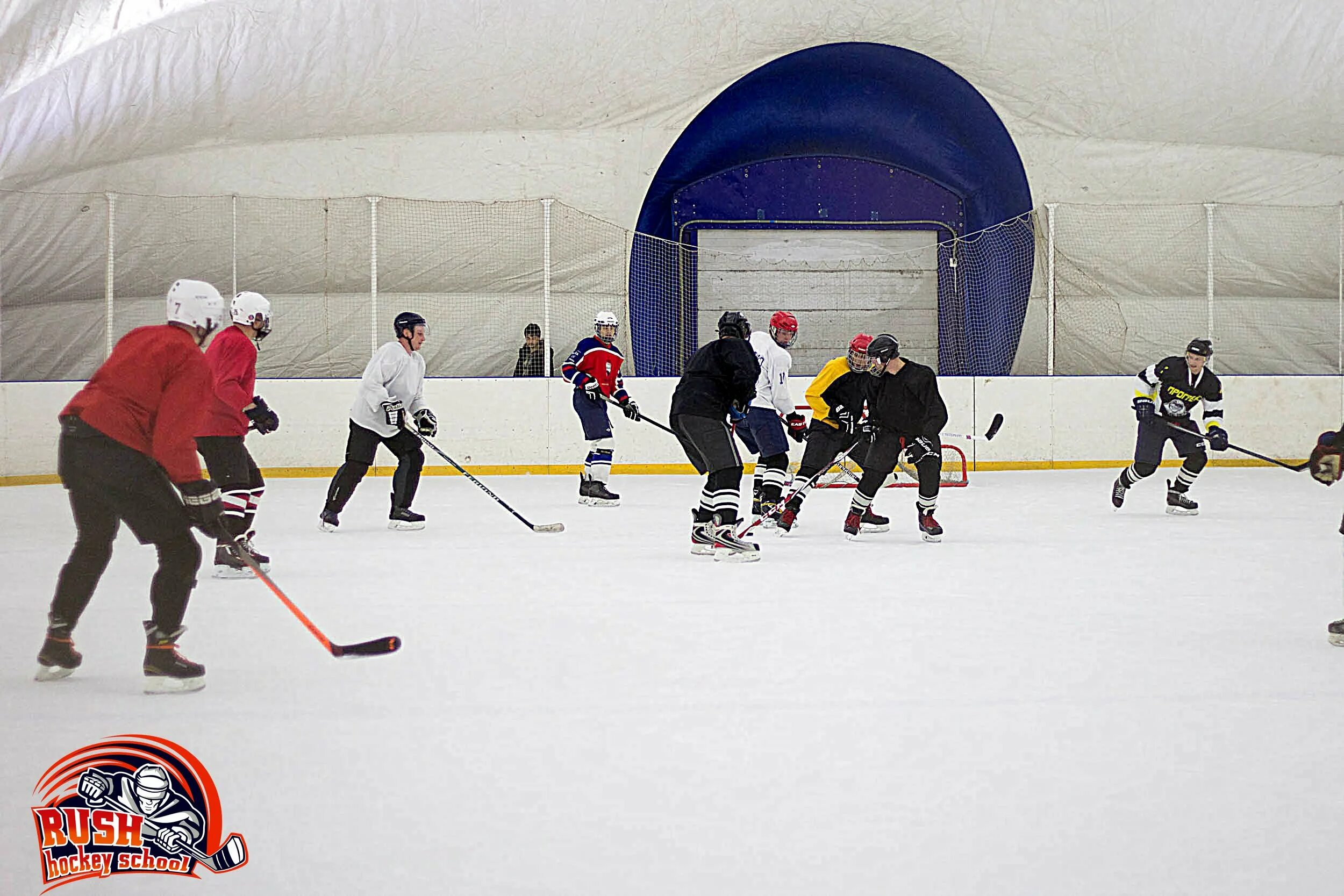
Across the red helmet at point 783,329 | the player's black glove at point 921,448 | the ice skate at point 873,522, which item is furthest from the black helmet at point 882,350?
the ice skate at point 873,522

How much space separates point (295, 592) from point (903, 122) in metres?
11.5

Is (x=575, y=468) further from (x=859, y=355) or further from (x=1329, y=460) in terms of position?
(x=1329, y=460)

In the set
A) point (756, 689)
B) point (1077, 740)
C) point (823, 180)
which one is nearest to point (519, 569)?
point (756, 689)

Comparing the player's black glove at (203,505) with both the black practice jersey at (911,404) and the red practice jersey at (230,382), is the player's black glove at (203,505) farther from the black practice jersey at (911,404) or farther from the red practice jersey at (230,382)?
the black practice jersey at (911,404)

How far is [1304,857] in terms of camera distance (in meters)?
2.01

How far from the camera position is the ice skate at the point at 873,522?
696 cm

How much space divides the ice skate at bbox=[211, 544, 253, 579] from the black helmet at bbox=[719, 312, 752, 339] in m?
2.31

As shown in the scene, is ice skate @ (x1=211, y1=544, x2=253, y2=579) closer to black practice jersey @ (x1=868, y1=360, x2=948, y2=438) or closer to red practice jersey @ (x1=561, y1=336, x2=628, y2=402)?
black practice jersey @ (x1=868, y1=360, x2=948, y2=438)

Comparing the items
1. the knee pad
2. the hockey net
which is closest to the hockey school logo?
the knee pad

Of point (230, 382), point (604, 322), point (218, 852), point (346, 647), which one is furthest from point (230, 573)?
point (604, 322)

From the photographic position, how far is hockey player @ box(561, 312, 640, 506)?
850cm

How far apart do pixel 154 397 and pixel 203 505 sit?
1.01 feet

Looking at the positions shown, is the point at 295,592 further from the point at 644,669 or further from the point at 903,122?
Result: the point at 903,122

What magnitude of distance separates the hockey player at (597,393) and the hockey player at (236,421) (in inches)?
128
